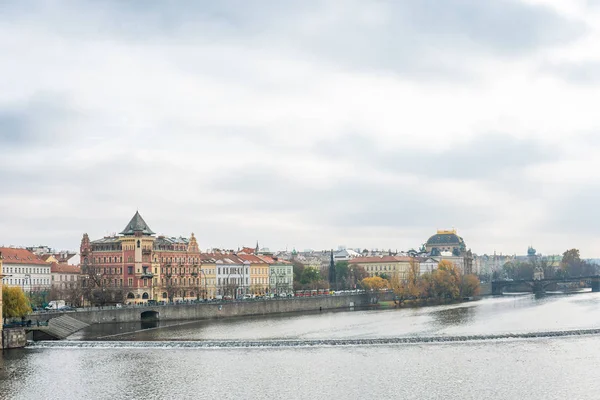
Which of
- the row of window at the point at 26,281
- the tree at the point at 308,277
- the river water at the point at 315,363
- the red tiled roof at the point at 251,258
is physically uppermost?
the red tiled roof at the point at 251,258

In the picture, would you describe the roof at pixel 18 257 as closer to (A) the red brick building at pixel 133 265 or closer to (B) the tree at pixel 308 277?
(A) the red brick building at pixel 133 265

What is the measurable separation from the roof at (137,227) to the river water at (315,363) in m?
30.2

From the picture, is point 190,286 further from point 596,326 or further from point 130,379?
point 130,379

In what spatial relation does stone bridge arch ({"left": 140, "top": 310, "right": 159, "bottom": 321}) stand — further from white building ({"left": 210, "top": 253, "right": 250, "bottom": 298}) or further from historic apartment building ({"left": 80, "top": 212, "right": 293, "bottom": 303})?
white building ({"left": 210, "top": 253, "right": 250, "bottom": 298})

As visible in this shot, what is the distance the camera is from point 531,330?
278 feet

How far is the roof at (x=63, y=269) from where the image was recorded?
140250 millimetres

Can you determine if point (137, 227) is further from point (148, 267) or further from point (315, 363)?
point (315, 363)

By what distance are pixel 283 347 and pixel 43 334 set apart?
23.3m

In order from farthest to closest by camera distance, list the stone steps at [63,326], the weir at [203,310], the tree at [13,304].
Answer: the weir at [203,310]
the stone steps at [63,326]
the tree at [13,304]

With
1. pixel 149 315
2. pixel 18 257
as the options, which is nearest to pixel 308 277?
pixel 18 257

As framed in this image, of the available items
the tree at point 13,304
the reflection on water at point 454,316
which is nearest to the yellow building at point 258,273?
the reflection on water at point 454,316

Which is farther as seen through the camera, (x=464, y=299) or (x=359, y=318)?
(x=464, y=299)

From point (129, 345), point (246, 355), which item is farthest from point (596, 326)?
point (129, 345)

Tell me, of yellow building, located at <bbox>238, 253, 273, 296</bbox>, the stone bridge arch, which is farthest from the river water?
yellow building, located at <bbox>238, 253, 273, 296</bbox>
